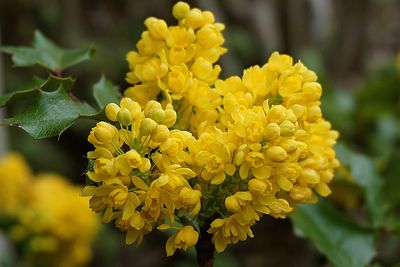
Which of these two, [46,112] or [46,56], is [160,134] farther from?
[46,56]

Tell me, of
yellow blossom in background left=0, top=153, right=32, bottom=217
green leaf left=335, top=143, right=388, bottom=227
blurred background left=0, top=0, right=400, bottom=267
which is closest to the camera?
green leaf left=335, top=143, right=388, bottom=227

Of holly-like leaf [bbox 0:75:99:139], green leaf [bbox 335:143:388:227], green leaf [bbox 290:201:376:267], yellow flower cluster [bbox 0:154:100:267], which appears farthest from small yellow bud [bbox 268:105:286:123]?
yellow flower cluster [bbox 0:154:100:267]

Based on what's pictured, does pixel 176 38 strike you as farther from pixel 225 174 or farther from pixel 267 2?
pixel 267 2

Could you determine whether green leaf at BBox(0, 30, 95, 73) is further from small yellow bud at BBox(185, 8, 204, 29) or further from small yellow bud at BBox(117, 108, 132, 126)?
small yellow bud at BBox(117, 108, 132, 126)

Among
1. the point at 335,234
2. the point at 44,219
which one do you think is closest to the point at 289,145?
the point at 335,234

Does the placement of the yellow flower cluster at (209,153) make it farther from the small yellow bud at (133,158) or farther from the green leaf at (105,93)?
the green leaf at (105,93)

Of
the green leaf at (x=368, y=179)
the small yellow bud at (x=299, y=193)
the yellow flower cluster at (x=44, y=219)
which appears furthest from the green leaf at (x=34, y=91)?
the yellow flower cluster at (x=44, y=219)

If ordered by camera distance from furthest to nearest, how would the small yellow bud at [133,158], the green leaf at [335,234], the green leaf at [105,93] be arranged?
the green leaf at [335,234]
the green leaf at [105,93]
the small yellow bud at [133,158]
